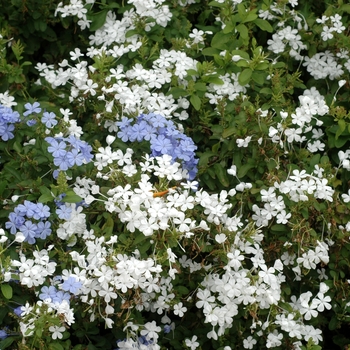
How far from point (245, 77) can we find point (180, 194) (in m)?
0.79

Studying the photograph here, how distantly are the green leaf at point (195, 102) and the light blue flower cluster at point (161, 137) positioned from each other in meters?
0.22

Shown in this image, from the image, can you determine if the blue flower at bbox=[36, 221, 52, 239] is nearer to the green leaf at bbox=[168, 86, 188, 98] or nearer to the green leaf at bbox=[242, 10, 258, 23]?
the green leaf at bbox=[168, 86, 188, 98]

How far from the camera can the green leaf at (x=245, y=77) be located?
3467mm

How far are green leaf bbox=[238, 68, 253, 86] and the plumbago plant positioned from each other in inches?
2.1

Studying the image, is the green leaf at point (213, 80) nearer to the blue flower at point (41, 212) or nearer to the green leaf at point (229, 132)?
the green leaf at point (229, 132)

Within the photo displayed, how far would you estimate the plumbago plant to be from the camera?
9.27 feet

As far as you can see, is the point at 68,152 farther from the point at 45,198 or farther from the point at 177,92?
the point at 177,92

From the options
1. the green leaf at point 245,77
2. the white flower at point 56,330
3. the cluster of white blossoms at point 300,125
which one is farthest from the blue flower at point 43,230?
the green leaf at point 245,77

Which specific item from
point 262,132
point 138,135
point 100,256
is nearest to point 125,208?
point 100,256

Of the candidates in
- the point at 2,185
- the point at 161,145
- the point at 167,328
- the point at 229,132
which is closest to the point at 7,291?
the point at 2,185

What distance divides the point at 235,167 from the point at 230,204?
274 mm

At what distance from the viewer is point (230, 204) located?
299 cm

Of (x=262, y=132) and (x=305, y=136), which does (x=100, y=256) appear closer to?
(x=262, y=132)

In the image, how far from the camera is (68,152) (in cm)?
300
